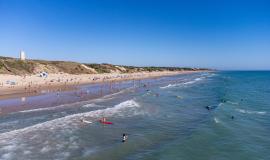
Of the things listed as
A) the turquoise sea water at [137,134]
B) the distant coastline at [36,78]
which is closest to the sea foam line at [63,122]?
the turquoise sea water at [137,134]

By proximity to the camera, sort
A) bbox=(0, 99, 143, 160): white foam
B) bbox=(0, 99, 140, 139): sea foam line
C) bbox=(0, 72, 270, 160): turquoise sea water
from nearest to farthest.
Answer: bbox=(0, 72, 270, 160): turquoise sea water, bbox=(0, 99, 143, 160): white foam, bbox=(0, 99, 140, 139): sea foam line

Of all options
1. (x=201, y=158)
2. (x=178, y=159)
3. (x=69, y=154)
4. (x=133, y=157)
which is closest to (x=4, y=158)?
(x=69, y=154)

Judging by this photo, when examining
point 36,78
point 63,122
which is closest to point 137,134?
point 63,122

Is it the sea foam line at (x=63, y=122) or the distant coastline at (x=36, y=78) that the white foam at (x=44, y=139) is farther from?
the distant coastline at (x=36, y=78)

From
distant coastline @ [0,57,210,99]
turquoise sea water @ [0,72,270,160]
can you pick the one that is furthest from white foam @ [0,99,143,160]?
distant coastline @ [0,57,210,99]

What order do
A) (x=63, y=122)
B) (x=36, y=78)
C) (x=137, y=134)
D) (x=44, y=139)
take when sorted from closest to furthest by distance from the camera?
(x=44, y=139) < (x=137, y=134) < (x=63, y=122) < (x=36, y=78)

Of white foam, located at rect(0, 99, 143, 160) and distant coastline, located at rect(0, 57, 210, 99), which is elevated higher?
distant coastline, located at rect(0, 57, 210, 99)

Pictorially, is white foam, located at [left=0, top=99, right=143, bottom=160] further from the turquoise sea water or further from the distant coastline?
the distant coastline

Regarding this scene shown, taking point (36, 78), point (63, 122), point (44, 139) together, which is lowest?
point (44, 139)

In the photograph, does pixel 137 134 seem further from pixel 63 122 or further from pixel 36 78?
pixel 36 78

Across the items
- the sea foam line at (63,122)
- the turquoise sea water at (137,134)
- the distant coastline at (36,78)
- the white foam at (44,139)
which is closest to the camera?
the turquoise sea water at (137,134)

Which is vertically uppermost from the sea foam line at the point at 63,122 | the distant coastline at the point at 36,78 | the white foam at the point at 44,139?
the distant coastline at the point at 36,78

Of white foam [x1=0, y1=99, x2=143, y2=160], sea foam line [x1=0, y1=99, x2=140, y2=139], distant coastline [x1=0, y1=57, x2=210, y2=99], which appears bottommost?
white foam [x1=0, y1=99, x2=143, y2=160]

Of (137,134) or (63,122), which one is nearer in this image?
(137,134)
